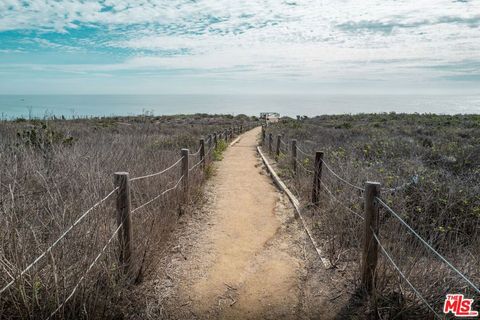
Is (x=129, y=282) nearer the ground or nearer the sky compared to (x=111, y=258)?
nearer the ground

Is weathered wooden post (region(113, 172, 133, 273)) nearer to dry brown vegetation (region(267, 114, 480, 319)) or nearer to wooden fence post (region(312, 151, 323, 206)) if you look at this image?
dry brown vegetation (region(267, 114, 480, 319))

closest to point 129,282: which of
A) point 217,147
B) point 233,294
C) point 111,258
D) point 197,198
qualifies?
point 111,258

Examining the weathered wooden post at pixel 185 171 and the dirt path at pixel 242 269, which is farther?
the weathered wooden post at pixel 185 171

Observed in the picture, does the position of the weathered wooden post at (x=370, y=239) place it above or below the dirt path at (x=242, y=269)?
above

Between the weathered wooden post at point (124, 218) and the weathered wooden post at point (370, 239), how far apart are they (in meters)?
2.57

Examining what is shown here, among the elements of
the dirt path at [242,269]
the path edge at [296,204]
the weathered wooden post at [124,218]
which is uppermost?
the weathered wooden post at [124,218]

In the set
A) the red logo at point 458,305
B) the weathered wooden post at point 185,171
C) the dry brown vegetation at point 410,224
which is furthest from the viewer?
the weathered wooden post at point 185,171

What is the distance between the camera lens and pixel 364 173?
668cm

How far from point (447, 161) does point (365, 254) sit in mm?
8196

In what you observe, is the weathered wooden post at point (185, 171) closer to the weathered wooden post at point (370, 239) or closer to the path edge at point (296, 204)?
the path edge at point (296, 204)

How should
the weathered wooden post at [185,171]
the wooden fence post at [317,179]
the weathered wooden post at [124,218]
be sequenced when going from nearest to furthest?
the weathered wooden post at [124,218] < the wooden fence post at [317,179] < the weathered wooden post at [185,171]

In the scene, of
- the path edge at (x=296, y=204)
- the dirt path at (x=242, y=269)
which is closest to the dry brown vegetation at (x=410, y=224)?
the path edge at (x=296, y=204)

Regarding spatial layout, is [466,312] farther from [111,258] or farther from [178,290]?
[111,258]

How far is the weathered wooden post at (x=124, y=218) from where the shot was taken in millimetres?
3393
